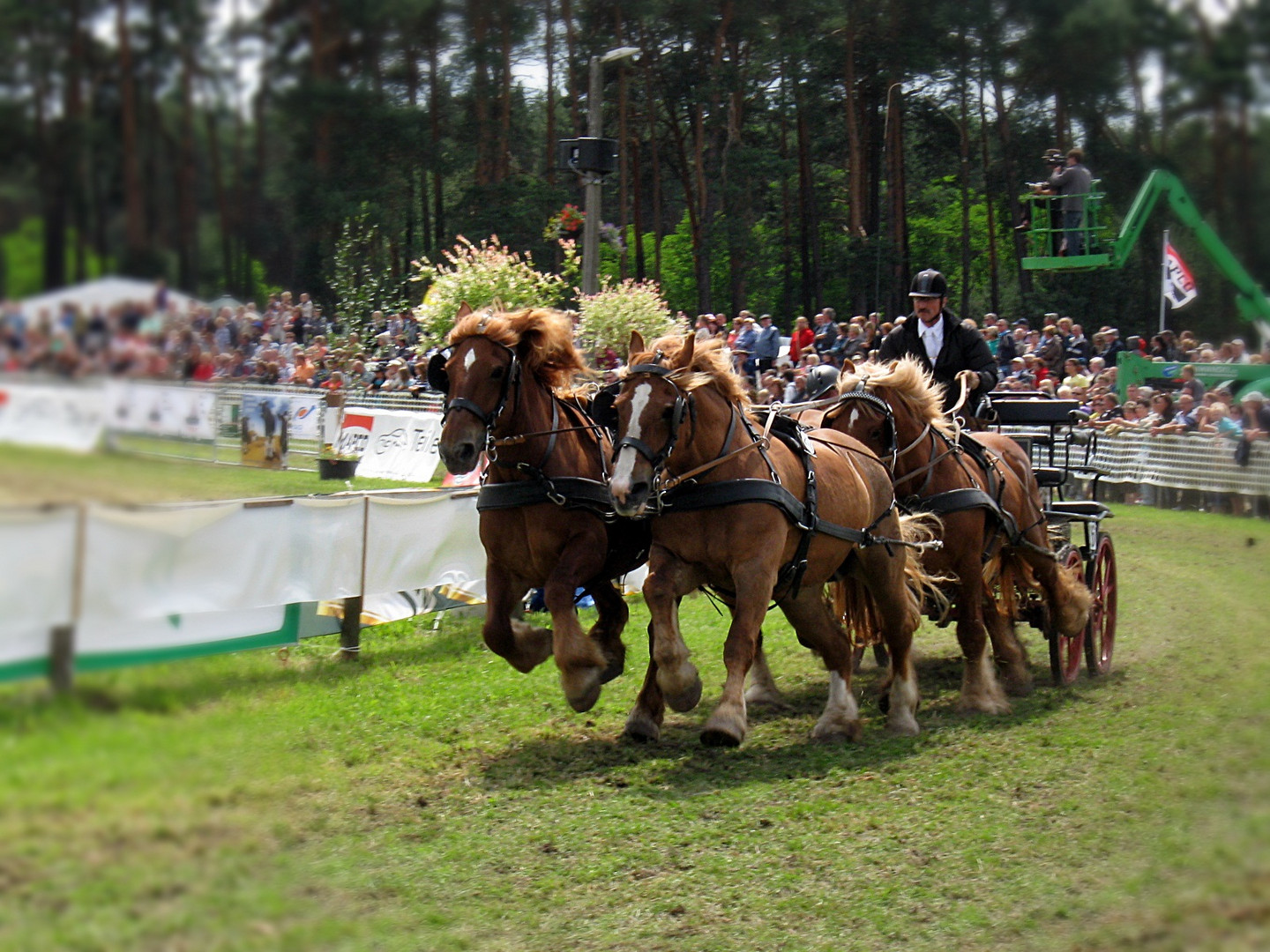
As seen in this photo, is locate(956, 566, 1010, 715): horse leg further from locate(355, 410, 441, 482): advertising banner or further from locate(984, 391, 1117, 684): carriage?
locate(355, 410, 441, 482): advertising banner

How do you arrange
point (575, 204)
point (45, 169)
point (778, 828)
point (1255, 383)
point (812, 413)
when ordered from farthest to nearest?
point (812, 413), point (778, 828), point (575, 204), point (1255, 383), point (45, 169)

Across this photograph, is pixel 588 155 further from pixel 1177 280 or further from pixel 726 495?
pixel 726 495

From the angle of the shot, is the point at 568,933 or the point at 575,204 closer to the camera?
the point at 575,204

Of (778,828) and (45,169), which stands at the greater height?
(45,169)

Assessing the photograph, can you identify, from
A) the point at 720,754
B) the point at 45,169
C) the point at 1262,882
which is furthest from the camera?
the point at 720,754

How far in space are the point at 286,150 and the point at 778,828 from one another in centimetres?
401

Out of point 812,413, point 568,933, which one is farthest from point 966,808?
point 812,413

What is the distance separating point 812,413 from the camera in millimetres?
6820

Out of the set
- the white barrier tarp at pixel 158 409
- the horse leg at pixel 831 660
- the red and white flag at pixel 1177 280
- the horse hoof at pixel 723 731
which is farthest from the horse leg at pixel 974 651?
the white barrier tarp at pixel 158 409

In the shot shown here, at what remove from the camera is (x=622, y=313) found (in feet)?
16.3

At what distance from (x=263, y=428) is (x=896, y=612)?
521 centimetres

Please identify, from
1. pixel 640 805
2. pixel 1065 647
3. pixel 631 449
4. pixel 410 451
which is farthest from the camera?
pixel 410 451

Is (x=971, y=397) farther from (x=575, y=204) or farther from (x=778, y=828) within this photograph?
(x=575, y=204)

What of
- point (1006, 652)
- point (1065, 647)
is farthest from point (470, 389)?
point (1065, 647)
